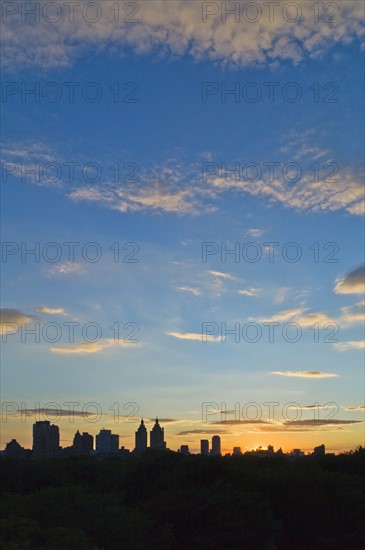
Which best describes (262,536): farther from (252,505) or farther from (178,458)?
(178,458)

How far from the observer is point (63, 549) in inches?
1242

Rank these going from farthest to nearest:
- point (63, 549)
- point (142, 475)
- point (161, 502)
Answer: point (142, 475) < point (161, 502) < point (63, 549)

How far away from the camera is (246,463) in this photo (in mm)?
65312

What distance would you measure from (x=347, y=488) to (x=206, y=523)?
1418cm

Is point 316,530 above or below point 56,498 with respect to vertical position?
below

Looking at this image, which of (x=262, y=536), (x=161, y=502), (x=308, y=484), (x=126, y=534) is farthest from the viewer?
(x=308, y=484)

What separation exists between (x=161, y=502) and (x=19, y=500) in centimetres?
1040

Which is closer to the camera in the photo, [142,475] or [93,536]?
[93,536]

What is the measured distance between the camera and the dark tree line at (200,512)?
3838 cm

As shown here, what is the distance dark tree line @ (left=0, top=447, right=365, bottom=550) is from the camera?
126 ft

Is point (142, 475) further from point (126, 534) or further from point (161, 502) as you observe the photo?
point (126, 534)

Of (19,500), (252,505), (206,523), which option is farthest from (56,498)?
(252,505)

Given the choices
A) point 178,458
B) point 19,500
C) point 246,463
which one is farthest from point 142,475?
point 19,500

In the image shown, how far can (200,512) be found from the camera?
1812 inches
